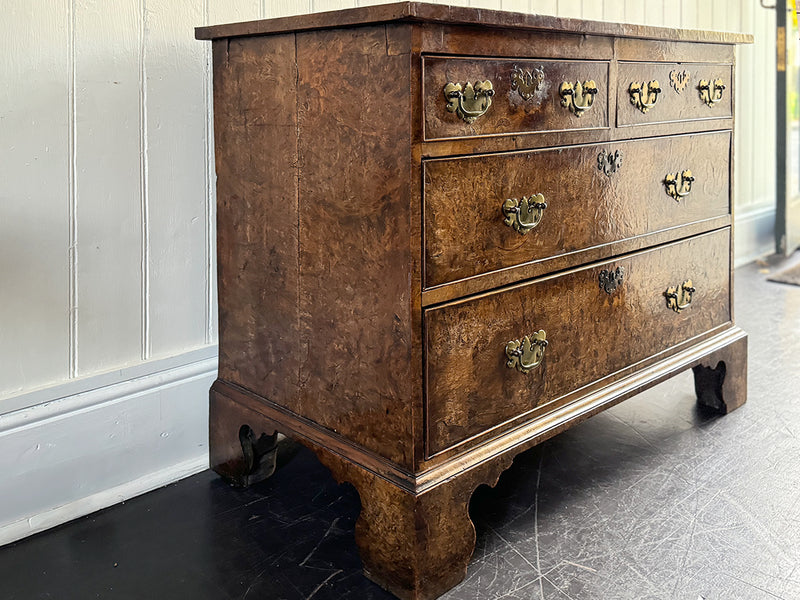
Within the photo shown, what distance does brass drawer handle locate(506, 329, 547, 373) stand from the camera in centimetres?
142

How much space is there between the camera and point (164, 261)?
5.58 ft

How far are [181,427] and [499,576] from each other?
79 cm

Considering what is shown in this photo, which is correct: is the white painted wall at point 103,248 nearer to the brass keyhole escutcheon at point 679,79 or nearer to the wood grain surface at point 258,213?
the wood grain surface at point 258,213

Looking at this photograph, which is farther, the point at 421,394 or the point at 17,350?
the point at 17,350

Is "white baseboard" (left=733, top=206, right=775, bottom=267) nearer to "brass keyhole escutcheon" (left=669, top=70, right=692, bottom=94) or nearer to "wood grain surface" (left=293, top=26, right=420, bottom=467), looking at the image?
"brass keyhole escutcheon" (left=669, top=70, right=692, bottom=94)

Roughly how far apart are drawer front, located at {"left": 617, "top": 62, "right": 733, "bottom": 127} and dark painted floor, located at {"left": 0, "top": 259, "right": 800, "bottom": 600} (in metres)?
0.76

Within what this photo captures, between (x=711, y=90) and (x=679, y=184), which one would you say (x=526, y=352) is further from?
(x=711, y=90)

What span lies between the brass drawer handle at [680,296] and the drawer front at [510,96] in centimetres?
48

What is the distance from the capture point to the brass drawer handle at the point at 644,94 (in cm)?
162

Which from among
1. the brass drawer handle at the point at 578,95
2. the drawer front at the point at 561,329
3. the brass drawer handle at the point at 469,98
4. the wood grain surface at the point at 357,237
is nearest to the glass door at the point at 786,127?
the drawer front at the point at 561,329

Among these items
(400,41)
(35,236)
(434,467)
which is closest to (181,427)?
(35,236)

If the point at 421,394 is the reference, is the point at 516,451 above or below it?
below

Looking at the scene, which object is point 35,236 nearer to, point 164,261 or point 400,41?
point 164,261

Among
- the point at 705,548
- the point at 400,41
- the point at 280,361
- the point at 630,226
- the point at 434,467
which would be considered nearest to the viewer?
the point at 400,41
